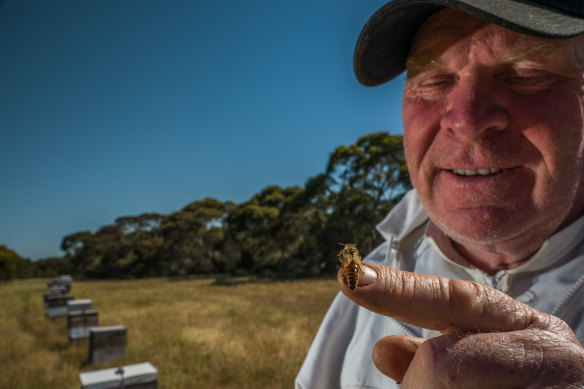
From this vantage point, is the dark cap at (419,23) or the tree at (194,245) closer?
the dark cap at (419,23)

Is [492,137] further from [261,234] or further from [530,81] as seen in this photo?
[261,234]

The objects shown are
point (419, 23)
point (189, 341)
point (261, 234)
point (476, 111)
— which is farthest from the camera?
point (261, 234)

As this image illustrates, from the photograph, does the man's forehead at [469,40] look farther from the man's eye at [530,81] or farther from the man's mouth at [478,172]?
the man's mouth at [478,172]

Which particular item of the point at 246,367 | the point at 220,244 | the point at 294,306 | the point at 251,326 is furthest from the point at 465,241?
the point at 220,244

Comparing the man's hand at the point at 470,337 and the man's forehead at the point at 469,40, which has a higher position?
the man's forehead at the point at 469,40

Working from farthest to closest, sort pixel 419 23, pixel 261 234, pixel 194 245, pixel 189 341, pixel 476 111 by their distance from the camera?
pixel 194 245
pixel 261 234
pixel 189 341
pixel 419 23
pixel 476 111

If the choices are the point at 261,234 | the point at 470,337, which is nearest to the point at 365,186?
the point at 261,234

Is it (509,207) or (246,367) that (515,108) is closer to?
(509,207)

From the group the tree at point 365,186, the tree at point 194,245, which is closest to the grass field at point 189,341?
the tree at point 365,186
